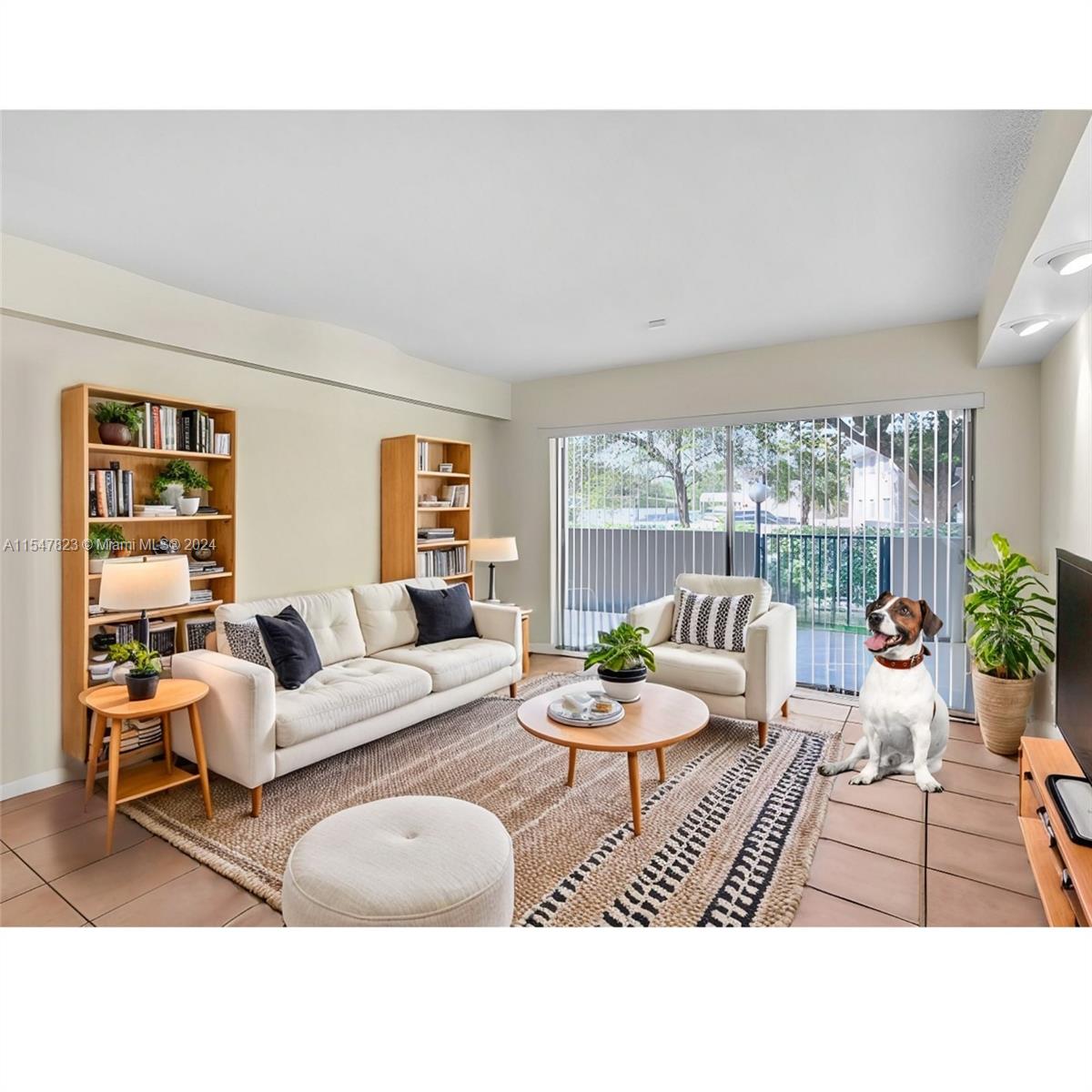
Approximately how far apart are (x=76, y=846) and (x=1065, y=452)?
15.5ft

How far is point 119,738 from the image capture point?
2.49 m

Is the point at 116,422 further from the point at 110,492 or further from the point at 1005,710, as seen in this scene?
the point at 1005,710

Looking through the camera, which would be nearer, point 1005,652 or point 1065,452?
point 1065,452

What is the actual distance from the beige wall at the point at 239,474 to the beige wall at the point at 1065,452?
3.97 m

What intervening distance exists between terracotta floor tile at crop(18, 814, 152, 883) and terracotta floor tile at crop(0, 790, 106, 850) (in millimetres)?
53

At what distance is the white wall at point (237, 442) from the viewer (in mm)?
2850

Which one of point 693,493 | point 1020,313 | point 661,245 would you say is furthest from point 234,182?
point 693,493

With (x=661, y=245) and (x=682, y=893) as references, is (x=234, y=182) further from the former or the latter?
(x=682, y=893)

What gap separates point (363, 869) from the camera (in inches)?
62.2

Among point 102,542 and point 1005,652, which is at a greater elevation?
point 102,542

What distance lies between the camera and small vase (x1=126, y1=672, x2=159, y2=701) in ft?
8.43

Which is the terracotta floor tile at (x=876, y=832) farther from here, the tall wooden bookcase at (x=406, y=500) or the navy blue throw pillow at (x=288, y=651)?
the tall wooden bookcase at (x=406, y=500)

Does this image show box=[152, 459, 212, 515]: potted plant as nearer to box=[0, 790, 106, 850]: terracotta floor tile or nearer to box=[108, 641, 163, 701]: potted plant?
box=[108, 641, 163, 701]: potted plant

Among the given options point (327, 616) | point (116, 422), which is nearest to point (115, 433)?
point (116, 422)
